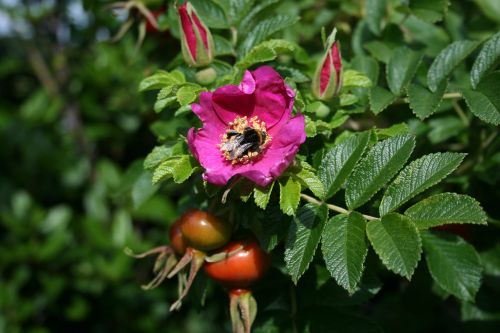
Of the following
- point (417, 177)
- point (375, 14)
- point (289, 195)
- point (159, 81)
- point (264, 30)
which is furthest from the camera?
point (375, 14)

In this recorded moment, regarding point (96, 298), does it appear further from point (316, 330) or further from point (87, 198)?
point (316, 330)

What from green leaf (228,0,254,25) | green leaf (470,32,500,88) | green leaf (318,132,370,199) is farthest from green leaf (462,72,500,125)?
green leaf (228,0,254,25)

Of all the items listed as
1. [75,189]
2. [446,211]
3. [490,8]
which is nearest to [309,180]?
[446,211]

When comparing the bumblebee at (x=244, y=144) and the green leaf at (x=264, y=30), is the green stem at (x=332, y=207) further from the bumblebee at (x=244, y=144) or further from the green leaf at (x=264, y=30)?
the green leaf at (x=264, y=30)

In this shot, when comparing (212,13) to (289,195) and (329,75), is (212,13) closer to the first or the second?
(329,75)

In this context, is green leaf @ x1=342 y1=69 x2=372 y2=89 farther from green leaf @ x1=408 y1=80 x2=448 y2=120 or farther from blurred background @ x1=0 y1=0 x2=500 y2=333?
blurred background @ x1=0 y1=0 x2=500 y2=333
